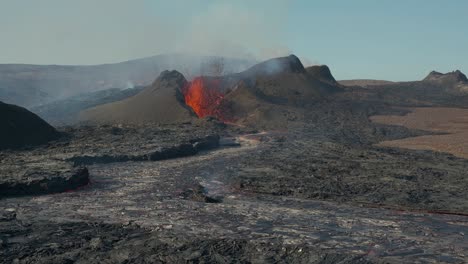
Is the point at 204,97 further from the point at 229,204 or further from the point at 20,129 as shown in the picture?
the point at 229,204

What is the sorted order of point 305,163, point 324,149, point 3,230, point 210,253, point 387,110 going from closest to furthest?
point 210,253, point 3,230, point 305,163, point 324,149, point 387,110

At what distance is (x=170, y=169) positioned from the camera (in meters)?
21.1

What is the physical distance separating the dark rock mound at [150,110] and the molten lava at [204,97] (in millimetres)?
2228

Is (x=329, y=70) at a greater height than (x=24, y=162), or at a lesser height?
greater

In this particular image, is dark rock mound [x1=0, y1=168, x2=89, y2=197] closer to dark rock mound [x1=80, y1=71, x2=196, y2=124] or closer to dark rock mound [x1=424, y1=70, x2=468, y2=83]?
dark rock mound [x1=80, y1=71, x2=196, y2=124]

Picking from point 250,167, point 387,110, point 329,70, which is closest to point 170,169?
point 250,167

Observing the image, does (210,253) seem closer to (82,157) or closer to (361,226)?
(361,226)

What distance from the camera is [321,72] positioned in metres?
70.2

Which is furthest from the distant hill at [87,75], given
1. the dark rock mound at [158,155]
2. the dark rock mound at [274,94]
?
the dark rock mound at [158,155]

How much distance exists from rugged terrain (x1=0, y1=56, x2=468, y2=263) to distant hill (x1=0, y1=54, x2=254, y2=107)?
55210 mm

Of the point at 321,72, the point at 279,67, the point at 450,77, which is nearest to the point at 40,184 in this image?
the point at 279,67

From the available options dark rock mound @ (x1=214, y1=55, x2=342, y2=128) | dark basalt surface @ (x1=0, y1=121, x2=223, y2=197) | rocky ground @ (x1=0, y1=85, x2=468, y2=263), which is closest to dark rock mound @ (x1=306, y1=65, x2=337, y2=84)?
dark rock mound @ (x1=214, y1=55, x2=342, y2=128)

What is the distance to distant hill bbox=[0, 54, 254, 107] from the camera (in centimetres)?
8888

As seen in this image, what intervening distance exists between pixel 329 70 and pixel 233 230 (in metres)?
62.8
